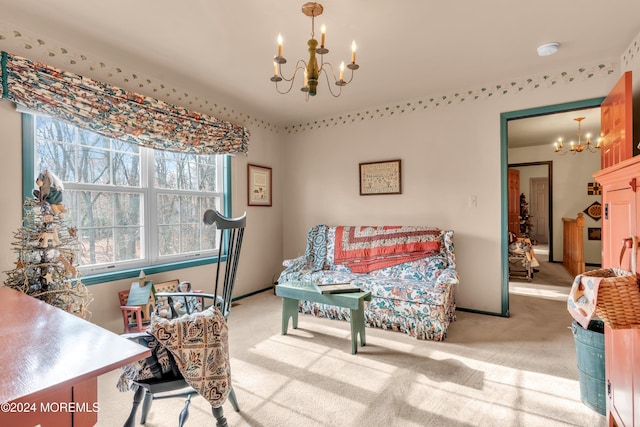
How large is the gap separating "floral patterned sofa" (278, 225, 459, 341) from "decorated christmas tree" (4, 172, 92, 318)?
2.04 meters

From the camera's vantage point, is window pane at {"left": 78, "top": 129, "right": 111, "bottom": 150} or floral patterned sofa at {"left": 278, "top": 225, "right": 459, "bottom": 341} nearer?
window pane at {"left": 78, "top": 129, "right": 111, "bottom": 150}

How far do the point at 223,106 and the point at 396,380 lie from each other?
3.40m

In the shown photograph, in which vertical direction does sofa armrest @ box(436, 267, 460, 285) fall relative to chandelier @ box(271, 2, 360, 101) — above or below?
below

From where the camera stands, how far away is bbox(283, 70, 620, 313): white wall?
3461 mm

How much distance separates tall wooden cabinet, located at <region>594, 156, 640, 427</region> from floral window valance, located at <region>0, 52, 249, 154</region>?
130 inches

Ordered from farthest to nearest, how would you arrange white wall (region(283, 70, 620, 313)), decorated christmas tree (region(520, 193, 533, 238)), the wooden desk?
1. decorated christmas tree (region(520, 193, 533, 238))
2. white wall (region(283, 70, 620, 313))
3. the wooden desk

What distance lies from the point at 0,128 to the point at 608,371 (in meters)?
3.91

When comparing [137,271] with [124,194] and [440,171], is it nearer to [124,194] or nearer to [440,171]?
[124,194]

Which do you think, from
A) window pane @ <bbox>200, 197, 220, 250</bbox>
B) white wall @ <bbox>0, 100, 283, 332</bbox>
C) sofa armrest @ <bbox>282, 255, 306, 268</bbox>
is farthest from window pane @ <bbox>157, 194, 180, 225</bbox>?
sofa armrest @ <bbox>282, 255, 306, 268</bbox>

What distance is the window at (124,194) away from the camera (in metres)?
2.60

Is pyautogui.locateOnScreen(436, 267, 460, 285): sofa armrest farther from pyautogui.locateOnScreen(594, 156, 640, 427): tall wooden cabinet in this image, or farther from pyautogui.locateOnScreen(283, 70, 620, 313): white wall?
pyautogui.locateOnScreen(594, 156, 640, 427): tall wooden cabinet

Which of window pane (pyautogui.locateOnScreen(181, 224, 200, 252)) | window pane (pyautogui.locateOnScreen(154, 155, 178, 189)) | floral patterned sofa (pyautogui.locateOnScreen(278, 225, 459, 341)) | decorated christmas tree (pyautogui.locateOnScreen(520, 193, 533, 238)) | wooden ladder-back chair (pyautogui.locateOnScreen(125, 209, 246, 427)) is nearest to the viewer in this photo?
wooden ladder-back chair (pyautogui.locateOnScreen(125, 209, 246, 427))

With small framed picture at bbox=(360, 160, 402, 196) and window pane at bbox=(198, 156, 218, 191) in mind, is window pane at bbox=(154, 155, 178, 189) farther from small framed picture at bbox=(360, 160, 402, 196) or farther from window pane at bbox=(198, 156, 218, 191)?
small framed picture at bbox=(360, 160, 402, 196)

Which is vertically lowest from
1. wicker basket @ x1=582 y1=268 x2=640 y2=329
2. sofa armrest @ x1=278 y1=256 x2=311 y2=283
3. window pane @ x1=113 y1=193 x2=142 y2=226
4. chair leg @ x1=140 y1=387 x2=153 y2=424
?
chair leg @ x1=140 y1=387 x2=153 y2=424
